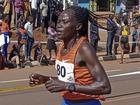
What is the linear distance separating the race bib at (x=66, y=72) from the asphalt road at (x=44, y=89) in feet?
21.8

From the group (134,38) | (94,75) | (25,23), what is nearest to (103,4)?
(134,38)

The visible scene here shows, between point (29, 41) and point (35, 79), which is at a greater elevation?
point (35, 79)

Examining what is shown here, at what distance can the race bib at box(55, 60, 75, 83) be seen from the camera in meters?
4.45

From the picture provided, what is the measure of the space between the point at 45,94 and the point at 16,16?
10.9 meters

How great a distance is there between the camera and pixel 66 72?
4477 mm

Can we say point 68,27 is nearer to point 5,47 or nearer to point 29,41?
point 5,47

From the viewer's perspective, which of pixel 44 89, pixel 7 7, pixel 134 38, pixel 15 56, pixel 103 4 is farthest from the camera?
pixel 103 4

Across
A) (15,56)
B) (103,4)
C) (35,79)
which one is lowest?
(15,56)

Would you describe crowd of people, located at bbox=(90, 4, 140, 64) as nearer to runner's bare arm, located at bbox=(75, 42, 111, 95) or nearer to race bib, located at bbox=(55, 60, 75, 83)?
race bib, located at bbox=(55, 60, 75, 83)

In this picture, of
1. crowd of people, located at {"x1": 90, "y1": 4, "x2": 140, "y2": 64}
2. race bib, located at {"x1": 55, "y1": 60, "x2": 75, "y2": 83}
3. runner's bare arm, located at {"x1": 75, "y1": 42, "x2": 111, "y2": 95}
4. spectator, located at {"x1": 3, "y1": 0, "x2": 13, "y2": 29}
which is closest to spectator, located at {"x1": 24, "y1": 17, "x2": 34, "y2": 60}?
crowd of people, located at {"x1": 90, "y1": 4, "x2": 140, "y2": 64}

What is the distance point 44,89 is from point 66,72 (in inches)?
350

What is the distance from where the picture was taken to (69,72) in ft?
14.7

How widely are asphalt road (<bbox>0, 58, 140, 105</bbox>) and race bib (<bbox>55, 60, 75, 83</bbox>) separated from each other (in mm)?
6633

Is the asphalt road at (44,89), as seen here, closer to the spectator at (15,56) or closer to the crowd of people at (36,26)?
the spectator at (15,56)
